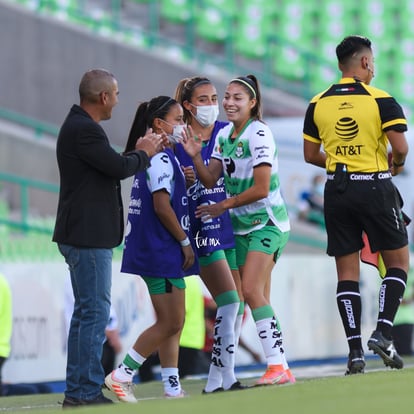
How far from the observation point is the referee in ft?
27.8

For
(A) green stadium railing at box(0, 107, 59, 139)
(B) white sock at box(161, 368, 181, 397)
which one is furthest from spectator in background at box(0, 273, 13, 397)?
(A) green stadium railing at box(0, 107, 59, 139)

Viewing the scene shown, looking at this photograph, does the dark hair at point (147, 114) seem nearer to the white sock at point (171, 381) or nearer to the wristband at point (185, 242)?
the wristband at point (185, 242)

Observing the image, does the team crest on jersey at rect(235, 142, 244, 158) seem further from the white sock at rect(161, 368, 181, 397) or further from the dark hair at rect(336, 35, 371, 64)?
the white sock at rect(161, 368, 181, 397)

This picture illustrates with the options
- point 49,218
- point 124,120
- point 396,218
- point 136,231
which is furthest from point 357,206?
point 124,120

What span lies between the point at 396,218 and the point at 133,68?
13.7 m

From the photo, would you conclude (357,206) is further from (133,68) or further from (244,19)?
(244,19)

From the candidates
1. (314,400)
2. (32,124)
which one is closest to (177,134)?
(314,400)

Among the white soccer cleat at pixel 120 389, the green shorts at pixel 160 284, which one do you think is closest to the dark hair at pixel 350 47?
the green shorts at pixel 160 284

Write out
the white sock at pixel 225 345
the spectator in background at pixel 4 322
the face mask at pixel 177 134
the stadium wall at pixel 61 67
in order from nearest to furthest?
the face mask at pixel 177 134
the white sock at pixel 225 345
the spectator in background at pixel 4 322
the stadium wall at pixel 61 67

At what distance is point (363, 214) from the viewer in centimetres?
854

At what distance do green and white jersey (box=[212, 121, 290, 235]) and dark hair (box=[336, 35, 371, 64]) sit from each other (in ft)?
2.41

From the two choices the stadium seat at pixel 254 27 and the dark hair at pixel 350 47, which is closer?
the dark hair at pixel 350 47

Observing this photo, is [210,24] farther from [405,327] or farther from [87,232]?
→ [87,232]

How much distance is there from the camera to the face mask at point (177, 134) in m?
8.27
